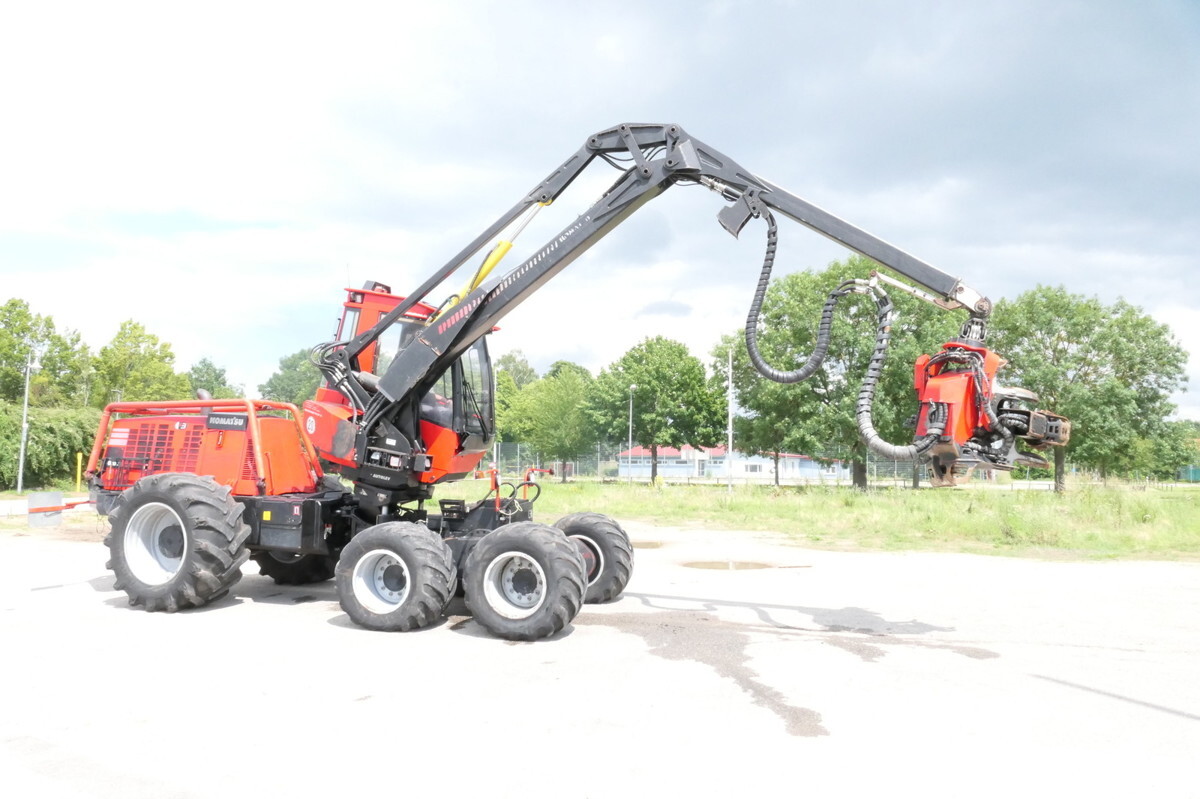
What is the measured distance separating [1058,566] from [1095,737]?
32.4 feet

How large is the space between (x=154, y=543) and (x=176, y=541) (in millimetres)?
253

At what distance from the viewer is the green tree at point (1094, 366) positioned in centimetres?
3972

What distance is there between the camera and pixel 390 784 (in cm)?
450

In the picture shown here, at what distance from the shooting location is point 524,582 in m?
8.24

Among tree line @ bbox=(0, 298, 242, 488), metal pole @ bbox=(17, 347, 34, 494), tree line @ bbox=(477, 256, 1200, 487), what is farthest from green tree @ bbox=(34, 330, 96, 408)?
tree line @ bbox=(477, 256, 1200, 487)

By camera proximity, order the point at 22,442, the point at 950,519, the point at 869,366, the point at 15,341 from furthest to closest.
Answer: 1. the point at 15,341
2. the point at 22,442
3. the point at 950,519
4. the point at 869,366

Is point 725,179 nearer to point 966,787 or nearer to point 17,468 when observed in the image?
point 966,787

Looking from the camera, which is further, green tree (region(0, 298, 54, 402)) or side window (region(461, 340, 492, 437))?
green tree (region(0, 298, 54, 402))

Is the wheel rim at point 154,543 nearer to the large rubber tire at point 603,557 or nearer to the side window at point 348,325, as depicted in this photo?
the side window at point 348,325

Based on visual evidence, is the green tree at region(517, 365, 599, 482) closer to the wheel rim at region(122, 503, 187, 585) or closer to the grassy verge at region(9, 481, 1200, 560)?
the grassy verge at region(9, 481, 1200, 560)

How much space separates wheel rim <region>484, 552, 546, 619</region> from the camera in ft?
26.0

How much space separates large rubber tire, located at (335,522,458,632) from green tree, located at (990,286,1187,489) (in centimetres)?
3846

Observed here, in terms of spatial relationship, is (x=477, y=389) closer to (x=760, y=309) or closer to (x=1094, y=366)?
(x=760, y=309)

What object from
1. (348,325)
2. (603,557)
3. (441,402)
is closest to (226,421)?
(348,325)
